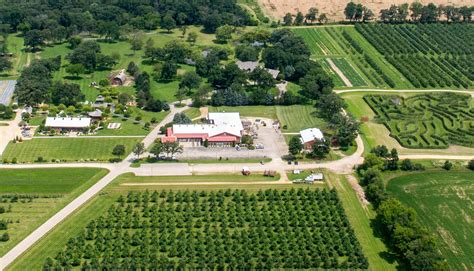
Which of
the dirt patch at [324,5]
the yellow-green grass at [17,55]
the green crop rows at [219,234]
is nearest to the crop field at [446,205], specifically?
the green crop rows at [219,234]

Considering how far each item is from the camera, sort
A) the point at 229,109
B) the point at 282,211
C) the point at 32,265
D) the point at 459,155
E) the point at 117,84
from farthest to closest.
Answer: the point at 117,84 → the point at 229,109 → the point at 459,155 → the point at 282,211 → the point at 32,265

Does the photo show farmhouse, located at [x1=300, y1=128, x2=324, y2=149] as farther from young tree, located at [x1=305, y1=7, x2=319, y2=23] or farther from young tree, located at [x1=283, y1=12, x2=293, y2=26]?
young tree, located at [x1=305, y1=7, x2=319, y2=23]

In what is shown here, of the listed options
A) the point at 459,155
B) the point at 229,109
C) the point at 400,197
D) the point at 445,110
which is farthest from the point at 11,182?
the point at 445,110

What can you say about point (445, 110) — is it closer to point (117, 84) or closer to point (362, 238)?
point (362, 238)

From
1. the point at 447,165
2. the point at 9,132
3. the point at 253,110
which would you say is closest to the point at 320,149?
the point at 447,165

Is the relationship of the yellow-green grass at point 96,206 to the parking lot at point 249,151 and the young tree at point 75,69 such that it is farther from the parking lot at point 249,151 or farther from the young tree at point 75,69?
the young tree at point 75,69

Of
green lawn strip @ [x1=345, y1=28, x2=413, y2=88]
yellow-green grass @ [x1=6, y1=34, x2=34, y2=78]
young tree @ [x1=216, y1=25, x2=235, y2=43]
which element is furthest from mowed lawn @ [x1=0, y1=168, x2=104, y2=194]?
green lawn strip @ [x1=345, y1=28, x2=413, y2=88]
